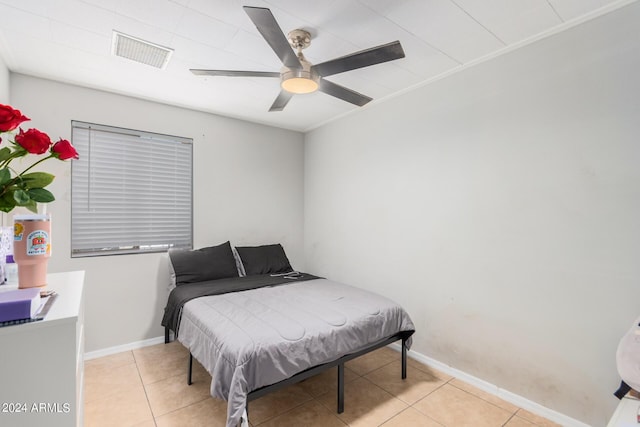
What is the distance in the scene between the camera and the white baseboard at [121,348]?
2.98 meters

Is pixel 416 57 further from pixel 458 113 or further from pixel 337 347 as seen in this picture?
pixel 337 347

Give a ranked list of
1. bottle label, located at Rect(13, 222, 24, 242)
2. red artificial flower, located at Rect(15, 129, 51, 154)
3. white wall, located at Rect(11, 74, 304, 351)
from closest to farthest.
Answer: red artificial flower, located at Rect(15, 129, 51, 154) → bottle label, located at Rect(13, 222, 24, 242) → white wall, located at Rect(11, 74, 304, 351)

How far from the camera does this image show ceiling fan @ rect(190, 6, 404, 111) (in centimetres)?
158

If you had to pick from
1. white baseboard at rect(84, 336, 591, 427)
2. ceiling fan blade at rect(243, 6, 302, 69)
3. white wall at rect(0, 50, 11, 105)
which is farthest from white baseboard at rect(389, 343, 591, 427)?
white wall at rect(0, 50, 11, 105)

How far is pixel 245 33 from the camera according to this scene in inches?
82.4

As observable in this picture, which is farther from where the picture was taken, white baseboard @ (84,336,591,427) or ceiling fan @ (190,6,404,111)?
white baseboard @ (84,336,591,427)

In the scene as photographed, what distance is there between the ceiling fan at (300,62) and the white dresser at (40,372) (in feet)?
4.86

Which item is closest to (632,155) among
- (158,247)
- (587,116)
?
(587,116)

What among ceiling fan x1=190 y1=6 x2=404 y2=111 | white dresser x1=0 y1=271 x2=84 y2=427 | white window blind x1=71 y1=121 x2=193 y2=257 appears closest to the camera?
white dresser x1=0 y1=271 x2=84 y2=427

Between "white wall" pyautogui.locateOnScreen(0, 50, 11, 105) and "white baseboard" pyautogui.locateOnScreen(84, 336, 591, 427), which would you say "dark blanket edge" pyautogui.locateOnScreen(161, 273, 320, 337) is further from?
"white wall" pyautogui.locateOnScreen(0, 50, 11, 105)

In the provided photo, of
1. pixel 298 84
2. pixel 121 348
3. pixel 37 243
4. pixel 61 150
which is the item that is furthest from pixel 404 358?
pixel 121 348

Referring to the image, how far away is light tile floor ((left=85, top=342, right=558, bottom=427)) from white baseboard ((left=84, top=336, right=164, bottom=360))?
9 cm

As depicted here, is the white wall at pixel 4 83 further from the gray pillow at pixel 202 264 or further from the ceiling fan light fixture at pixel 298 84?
the ceiling fan light fixture at pixel 298 84

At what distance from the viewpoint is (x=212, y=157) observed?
373 cm
